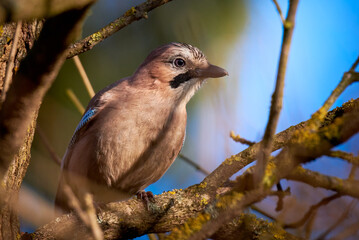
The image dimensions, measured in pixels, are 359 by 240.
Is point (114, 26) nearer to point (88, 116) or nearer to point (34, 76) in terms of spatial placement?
point (88, 116)

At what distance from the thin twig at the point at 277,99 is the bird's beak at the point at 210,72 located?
3125mm

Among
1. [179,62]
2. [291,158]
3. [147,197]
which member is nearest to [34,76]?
[291,158]

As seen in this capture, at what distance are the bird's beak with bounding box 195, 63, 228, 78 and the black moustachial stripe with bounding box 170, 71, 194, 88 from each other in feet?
0.31

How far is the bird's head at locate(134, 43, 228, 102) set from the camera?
5195mm

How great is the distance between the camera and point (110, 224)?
3670 millimetres

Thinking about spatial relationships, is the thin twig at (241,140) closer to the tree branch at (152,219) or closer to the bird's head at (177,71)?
the tree branch at (152,219)

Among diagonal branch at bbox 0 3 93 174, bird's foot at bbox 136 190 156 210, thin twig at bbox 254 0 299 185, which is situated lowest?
thin twig at bbox 254 0 299 185

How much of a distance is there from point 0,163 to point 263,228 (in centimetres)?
233

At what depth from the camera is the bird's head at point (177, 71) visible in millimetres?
5195

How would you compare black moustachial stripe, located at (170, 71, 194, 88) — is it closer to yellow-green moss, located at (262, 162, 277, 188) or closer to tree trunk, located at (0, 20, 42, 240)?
tree trunk, located at (0, 20, 42, 240)

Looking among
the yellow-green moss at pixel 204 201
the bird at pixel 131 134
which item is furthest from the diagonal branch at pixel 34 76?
the bird at pixel 131 134

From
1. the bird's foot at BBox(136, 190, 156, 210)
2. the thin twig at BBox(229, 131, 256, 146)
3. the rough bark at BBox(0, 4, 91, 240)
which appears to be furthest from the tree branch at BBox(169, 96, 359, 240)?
the bird's foot at BBox(136, 190, 156, 210)

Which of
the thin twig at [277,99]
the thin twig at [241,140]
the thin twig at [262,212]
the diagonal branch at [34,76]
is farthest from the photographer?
the thin twig at [262,212]

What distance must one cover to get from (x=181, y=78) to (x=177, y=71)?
110mm
